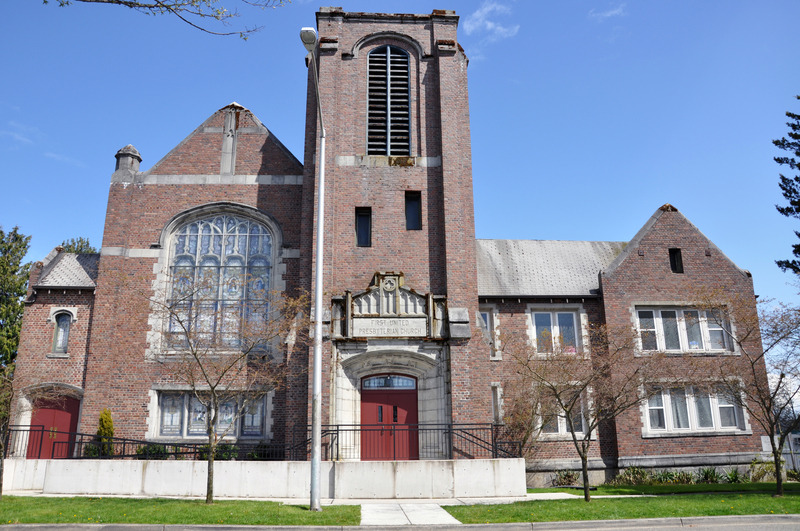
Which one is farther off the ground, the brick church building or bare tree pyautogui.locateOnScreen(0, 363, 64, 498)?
the brick church building

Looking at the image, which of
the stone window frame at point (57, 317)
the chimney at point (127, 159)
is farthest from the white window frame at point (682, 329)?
the stone window frame at point (57, 317)

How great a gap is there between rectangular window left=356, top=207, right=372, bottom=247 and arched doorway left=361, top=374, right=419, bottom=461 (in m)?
4.52

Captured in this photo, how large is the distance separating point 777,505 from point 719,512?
6.46ft

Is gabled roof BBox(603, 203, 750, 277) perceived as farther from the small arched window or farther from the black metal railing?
the small arched window

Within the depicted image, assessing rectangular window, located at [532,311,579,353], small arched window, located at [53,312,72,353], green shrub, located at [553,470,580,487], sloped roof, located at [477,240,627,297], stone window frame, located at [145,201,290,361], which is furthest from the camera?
sloped roof, located at [477,240,627,297]

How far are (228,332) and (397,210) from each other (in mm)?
6684

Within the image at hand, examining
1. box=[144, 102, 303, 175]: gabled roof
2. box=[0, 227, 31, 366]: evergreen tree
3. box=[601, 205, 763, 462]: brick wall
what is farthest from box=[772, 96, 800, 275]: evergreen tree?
box=[0, 227, 31, 366]: evergreen tree

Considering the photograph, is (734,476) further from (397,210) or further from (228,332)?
(228,332)

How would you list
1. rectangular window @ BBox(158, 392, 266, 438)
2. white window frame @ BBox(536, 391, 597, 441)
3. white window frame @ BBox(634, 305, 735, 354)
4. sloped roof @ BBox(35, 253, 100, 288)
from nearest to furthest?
1. rectangular window @ BBox(158, 392, 266, 438)
2. sloped roof @ BBox(35, 253, 100, 288)
3. white window frame @ BBox(536, 391, 597, 441)
4. white window frame @ BBox(634, 305, 735, 354)

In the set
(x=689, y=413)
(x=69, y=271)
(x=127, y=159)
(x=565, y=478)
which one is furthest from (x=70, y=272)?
(x=689, y=413)

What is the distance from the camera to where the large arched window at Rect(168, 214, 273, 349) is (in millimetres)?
19562

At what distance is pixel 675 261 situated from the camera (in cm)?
2372

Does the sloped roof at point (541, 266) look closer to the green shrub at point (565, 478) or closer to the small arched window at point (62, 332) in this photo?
the green shrub at point (565, 478)

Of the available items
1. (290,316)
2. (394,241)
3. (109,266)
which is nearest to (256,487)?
(290,316)
